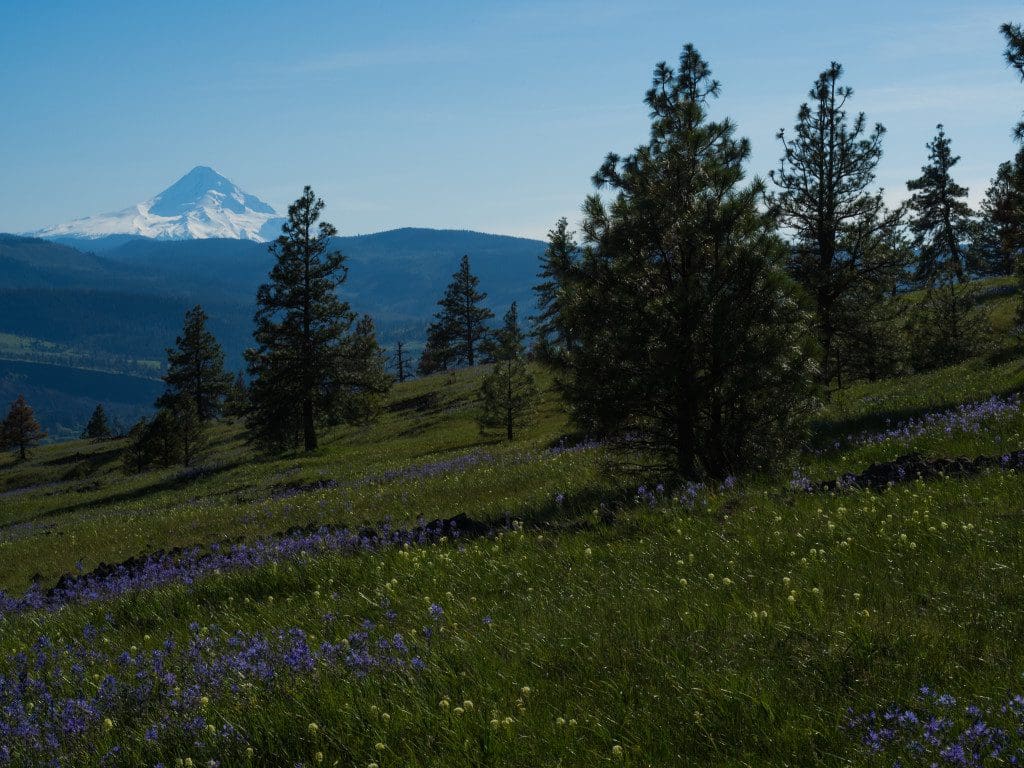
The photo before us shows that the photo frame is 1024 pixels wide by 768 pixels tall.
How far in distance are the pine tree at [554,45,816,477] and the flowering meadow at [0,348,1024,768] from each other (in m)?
0.92

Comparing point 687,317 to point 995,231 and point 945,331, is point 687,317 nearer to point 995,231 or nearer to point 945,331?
point 945,331

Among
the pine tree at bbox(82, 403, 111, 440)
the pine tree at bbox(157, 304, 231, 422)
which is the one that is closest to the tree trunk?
the pine tree at bbox(157, 304, 231, 422)

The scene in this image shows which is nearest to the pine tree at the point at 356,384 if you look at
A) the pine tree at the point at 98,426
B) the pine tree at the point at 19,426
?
the pine tree at the point at 19,426

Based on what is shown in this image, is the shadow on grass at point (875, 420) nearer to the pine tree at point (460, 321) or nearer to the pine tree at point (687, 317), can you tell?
the pine tree at point (687, 317)

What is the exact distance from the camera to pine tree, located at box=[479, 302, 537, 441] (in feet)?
129

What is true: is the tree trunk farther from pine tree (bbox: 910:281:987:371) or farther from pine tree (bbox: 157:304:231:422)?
pine tree (bbox: 157:304:231:422)

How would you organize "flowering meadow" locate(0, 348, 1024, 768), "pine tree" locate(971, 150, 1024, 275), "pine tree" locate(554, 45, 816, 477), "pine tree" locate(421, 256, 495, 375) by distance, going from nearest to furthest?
1. "flowering meadow" locate(0, 348, 1024, 768)
2. "pine tree" locate(554, 45, 816, 477)
3. "pine tree" locate(971, 150, 1024, 275)
4. "pine tree" locate(421, 256, 495, 375)

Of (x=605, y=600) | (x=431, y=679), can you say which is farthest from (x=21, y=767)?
(x=605, y=600)

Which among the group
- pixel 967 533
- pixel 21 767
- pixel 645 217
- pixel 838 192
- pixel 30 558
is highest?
pixel 838 192

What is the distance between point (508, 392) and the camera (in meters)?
39.2

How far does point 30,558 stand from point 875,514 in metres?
20.4

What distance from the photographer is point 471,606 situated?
6.43m

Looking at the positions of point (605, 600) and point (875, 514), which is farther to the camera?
point (875, 514)

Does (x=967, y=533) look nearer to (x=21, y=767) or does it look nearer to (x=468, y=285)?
(x=21, y=767)
